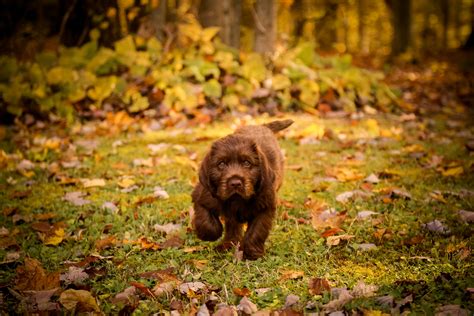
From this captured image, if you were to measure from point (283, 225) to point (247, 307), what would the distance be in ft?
5.33

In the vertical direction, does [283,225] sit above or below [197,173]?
below

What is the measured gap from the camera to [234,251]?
384 cm

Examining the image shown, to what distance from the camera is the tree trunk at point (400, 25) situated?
22844 millimetres

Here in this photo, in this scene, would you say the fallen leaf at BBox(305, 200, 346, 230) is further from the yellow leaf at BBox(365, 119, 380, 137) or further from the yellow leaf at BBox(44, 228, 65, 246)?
the yellow leaf at BBox(365, 119, 380, 137)

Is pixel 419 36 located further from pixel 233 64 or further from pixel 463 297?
pixel 463 297

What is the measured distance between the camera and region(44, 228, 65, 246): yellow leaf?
13.0 feet

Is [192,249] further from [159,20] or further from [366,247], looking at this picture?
[159,20]

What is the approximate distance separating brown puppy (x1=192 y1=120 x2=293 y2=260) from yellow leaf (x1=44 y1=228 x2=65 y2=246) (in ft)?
3.76

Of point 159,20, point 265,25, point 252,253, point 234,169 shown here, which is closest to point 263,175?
point 234,169

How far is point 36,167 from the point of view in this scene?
612cm

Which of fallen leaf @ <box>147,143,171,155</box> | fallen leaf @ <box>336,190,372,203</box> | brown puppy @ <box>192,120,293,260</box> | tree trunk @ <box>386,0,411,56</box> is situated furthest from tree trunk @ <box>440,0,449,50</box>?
brown puppy @ <box>192,120,293,260</box>

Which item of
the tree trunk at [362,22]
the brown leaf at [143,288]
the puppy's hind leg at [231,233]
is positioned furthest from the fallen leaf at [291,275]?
the tree trunk at [362,22]

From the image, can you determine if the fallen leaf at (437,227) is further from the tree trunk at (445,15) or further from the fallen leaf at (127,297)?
the tree trunk at (445,15)

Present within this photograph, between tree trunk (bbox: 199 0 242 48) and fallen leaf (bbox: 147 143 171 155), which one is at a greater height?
tree trunk (bbox: 199 0 242 48)
